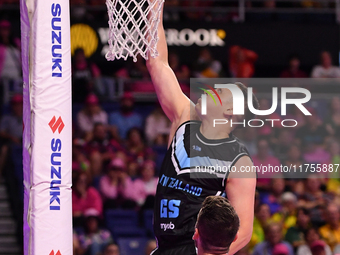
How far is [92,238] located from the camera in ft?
24.8

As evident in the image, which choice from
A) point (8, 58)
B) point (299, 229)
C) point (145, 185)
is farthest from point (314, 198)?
point (8, 58)

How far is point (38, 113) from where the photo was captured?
11.1 ft

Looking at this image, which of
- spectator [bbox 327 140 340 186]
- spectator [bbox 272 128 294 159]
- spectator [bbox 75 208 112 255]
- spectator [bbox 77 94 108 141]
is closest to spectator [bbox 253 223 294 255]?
spectator [bbox 327 140 340 186]

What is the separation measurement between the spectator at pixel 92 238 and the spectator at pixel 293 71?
5825 mm

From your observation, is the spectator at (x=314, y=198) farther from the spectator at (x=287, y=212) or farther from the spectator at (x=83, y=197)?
the spectator at (x=83, y=197)

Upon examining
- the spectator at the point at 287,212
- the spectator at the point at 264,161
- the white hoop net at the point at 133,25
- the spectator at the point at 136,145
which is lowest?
the spectator at the point at 287,212

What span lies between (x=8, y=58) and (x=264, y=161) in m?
5.03

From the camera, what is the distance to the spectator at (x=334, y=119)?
10148 millimetres

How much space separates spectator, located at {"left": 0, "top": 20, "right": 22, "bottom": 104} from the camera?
10109 millimetres

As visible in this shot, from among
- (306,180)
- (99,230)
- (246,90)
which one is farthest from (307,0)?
(246,90)

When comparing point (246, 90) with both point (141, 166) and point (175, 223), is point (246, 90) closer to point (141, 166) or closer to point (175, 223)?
point (175, 223)

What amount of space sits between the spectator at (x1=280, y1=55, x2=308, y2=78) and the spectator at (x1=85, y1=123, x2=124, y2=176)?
14.0ft

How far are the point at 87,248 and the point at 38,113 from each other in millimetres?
4452

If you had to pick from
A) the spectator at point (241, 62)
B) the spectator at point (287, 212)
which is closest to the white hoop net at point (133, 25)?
the spectator at point (287, 212)
